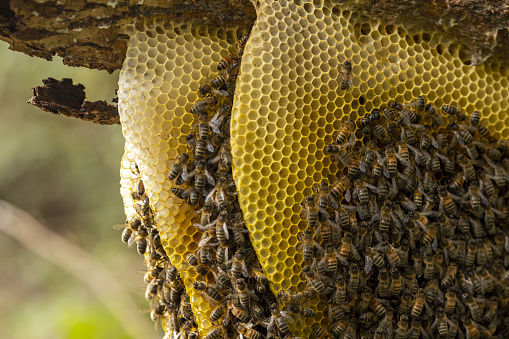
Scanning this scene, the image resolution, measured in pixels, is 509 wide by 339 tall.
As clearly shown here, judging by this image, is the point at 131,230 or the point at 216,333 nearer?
the point at 216,333

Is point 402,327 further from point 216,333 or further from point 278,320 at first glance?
point 216,333

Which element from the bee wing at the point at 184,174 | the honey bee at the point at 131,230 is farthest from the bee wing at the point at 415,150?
the honey bee at the point at 131,230

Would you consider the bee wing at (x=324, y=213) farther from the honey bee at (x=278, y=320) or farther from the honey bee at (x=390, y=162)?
the honey bee at (x=278, y=320)

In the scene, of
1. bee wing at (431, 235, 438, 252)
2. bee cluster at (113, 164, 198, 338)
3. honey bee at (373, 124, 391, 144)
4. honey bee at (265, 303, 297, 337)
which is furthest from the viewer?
bee cluster at (113, 164, 198, 338)

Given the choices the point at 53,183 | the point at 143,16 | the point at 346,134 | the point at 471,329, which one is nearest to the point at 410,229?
the point at 346,134

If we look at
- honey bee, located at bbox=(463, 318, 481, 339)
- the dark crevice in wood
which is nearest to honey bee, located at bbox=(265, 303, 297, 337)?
honey bee, located at bbox=(463, 318, 481, 339)

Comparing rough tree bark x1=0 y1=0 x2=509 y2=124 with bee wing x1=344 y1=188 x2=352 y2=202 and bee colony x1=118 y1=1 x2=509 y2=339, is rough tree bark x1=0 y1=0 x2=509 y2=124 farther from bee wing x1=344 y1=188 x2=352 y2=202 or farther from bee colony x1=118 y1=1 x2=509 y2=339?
bee wing x1=344 y1=188 x2=352 y2=202

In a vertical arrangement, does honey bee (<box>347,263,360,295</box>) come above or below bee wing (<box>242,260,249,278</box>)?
above
